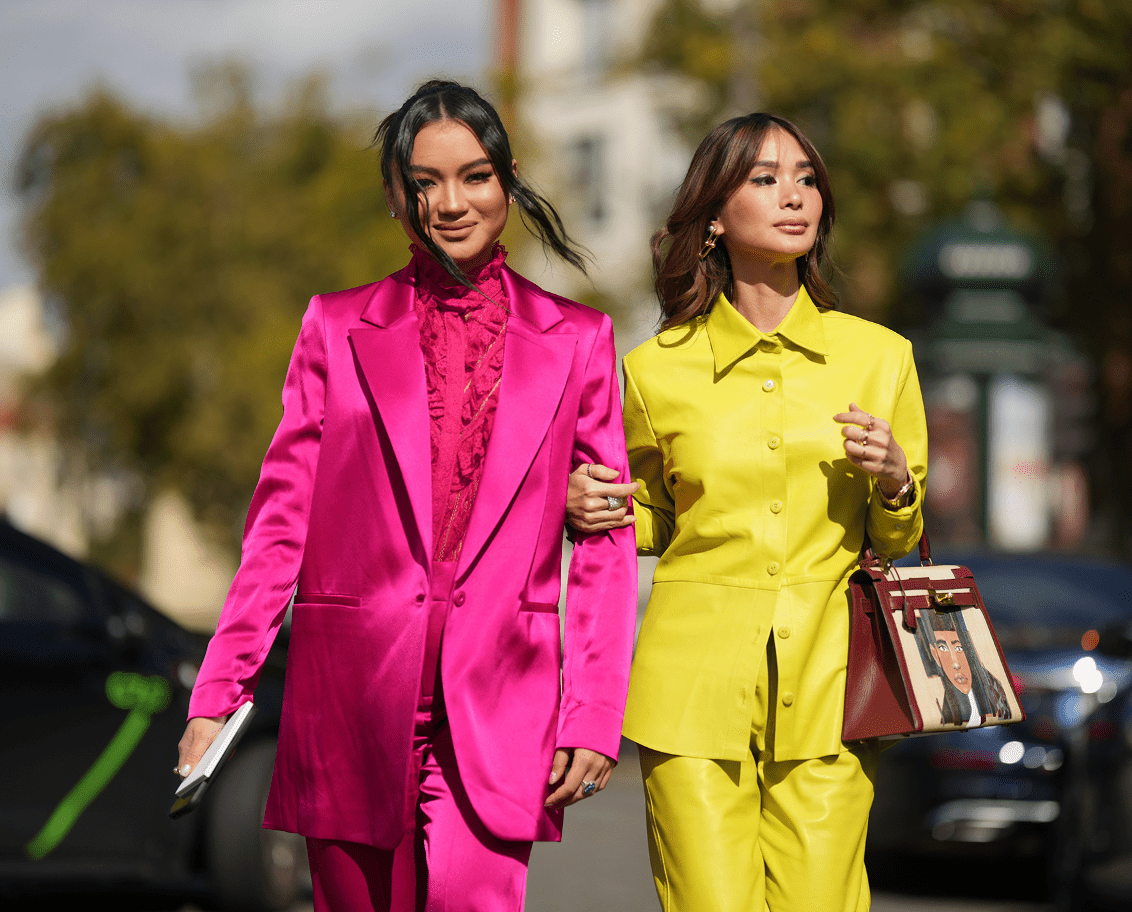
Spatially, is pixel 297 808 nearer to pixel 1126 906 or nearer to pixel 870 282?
pixel 1126 906

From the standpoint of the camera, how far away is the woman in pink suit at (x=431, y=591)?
3.19 meters

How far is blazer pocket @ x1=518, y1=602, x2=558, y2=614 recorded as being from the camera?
129 inches

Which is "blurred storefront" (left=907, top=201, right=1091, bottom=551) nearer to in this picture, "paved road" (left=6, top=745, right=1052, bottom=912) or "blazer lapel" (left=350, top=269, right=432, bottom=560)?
"paved road" (left=6, top=745, right=1052, bottom=912)

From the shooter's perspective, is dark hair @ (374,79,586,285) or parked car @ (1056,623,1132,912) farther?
parked car @ (1056,623,1132,912)

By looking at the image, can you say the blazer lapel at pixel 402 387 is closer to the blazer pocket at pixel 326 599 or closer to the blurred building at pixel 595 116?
the blazer pocket at pixel 326 599

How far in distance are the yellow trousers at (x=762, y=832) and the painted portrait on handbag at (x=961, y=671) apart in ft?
0.74

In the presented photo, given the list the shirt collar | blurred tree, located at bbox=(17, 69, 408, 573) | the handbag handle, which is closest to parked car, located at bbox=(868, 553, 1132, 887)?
the handbag handle

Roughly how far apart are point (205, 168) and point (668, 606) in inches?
1034

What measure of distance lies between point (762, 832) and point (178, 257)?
2639 cm

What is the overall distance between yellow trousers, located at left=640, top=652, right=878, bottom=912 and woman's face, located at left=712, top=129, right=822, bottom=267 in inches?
37.4

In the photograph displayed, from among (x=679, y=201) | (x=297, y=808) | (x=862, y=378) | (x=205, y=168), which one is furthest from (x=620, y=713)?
(x=205, y=168)

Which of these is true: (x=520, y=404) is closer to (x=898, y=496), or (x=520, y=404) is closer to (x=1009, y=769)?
(x=898, y=496)

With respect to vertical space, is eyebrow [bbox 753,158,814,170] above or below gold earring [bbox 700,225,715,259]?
above

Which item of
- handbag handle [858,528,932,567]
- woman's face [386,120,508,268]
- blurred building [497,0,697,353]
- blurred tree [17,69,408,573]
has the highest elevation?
blurred building [497,0,697,353]
